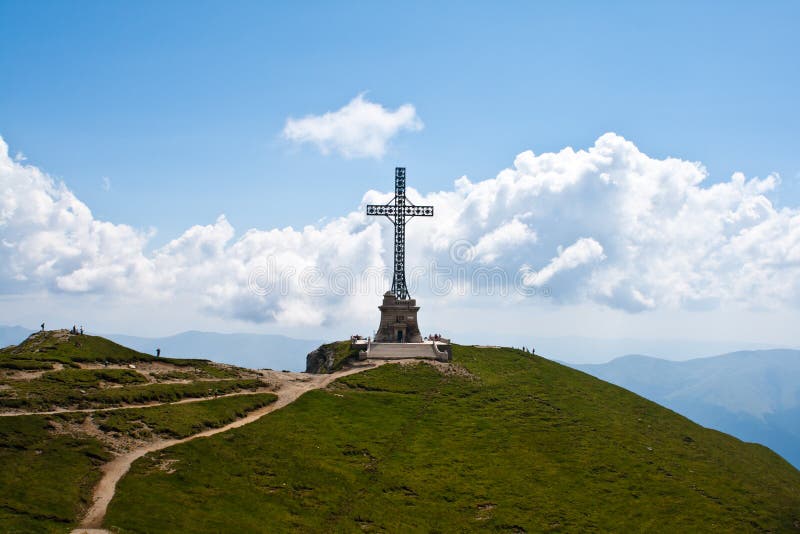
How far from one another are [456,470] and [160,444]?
28.0 meters

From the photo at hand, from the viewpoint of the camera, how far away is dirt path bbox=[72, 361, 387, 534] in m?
39.8

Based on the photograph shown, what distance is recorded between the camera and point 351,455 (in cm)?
5969

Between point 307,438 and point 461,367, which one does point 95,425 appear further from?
point 461,367

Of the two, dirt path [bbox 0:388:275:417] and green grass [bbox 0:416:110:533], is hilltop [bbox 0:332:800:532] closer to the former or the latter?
green grass [bbox 0:416:110:533]

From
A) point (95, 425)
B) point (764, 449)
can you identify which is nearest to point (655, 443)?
point (764, 449)

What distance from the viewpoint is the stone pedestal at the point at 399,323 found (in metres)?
102

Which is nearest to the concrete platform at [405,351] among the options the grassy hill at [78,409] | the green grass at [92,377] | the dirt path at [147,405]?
the grassy hill at [78,409]

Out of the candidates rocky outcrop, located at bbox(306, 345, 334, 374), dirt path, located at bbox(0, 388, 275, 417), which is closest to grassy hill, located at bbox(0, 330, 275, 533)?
dirt path, located at bbox(0, 388, 275, 417)

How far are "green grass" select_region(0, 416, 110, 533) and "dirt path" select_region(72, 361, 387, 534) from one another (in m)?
0.80

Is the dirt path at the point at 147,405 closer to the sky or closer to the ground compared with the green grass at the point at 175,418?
closer to the sky

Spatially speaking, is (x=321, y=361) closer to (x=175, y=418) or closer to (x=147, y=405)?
(x=147, y=405)

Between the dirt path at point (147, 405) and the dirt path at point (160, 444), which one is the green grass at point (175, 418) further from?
the dirt path at point (147, 405)

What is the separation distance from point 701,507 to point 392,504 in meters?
31.3

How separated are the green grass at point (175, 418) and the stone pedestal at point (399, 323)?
37974 millimetres
